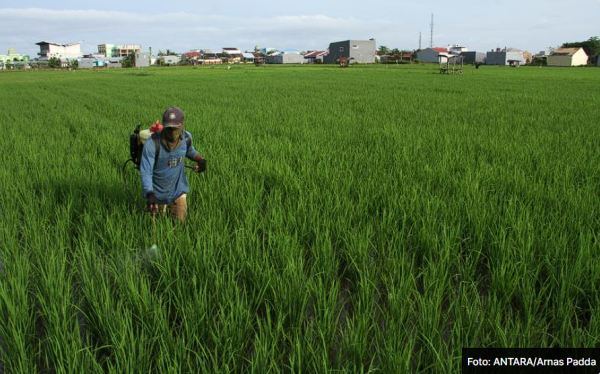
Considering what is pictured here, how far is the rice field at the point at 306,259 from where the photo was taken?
4.87 feet

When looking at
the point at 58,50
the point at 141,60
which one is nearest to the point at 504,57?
the point at 141,60

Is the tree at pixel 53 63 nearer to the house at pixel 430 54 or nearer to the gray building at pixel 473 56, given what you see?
the house at pixel 430 54

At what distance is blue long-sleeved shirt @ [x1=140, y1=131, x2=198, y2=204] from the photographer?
237cm

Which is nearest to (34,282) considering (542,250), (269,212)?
(269,212)

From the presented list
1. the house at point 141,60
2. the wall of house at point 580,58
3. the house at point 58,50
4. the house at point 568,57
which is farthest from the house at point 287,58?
the wall of house at point 580,58

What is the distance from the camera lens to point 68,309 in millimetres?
1780

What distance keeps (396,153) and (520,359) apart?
10.2 ft

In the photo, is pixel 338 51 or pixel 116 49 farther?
pixel 116 49

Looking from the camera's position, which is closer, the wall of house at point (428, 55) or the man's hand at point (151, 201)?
the man's hand at point (151, 201)

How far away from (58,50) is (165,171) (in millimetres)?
98053

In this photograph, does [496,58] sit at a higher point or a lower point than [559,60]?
higher

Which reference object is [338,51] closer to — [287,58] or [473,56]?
[287,58]

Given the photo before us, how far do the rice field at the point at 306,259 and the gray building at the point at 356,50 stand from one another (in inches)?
2449

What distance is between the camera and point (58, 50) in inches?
3290
